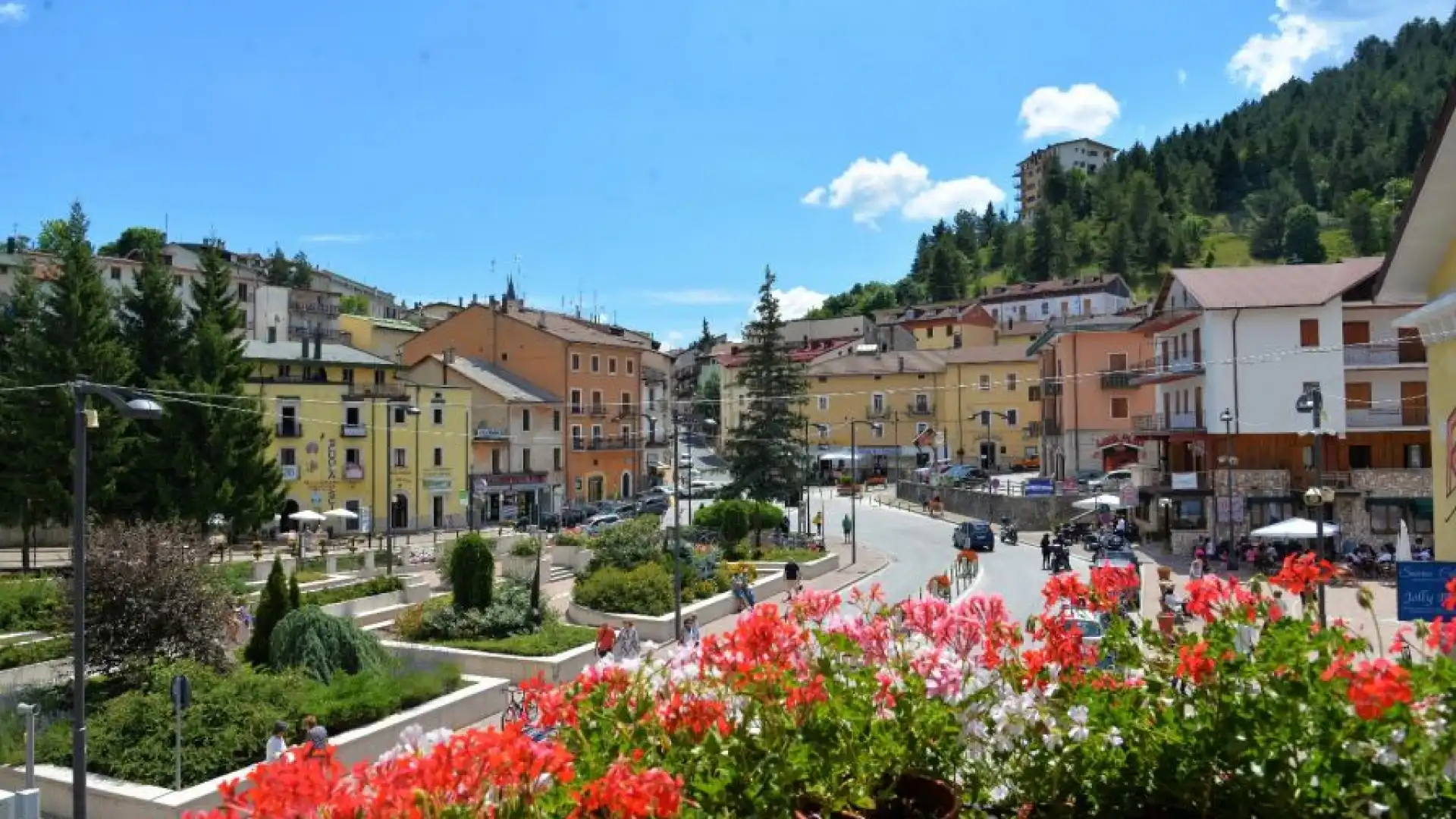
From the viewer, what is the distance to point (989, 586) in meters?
30.8

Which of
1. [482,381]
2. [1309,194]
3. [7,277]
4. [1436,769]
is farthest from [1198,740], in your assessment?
[1309,194]

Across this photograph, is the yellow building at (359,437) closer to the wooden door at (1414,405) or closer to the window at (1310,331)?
the window at (1310,331)

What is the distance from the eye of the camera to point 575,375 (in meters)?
61.7

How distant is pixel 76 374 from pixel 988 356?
6046 cm

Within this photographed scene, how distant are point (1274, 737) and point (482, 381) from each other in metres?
55.6

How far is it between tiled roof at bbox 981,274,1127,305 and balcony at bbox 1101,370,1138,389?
155 ft

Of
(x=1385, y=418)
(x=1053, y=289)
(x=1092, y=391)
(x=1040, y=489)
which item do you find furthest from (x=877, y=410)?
(x=1385, y=418)

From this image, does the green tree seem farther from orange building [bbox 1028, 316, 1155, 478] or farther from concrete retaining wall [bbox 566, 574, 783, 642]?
concrete retaining wall [bbox 566, 574, 783, 642]

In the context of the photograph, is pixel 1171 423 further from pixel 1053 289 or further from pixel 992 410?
pixel 1053 289

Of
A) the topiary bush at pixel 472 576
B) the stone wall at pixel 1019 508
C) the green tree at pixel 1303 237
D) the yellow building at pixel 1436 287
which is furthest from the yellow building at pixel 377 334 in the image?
the green tree at pixel 1303 237

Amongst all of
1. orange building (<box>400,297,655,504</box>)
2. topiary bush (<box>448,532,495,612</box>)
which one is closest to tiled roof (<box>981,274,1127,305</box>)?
orange building (<box>400,297,655,504</box>)

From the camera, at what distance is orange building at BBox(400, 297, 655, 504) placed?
6100cm

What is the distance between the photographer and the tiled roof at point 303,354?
48375 millimetres

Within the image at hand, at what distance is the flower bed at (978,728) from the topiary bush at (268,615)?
50.1ft
